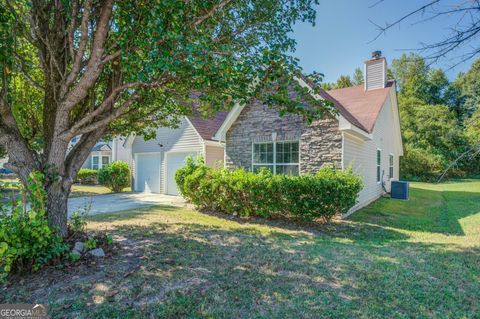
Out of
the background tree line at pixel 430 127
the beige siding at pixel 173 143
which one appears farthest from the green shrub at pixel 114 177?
the background tree line at pixel 430 127

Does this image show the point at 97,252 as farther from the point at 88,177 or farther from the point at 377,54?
the point at 88,177

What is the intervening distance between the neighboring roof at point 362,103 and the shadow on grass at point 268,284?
6.41m

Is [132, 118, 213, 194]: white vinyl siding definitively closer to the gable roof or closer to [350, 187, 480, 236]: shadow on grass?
the gable roof

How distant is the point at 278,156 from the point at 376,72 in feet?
26.1

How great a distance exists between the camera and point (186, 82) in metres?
4.60

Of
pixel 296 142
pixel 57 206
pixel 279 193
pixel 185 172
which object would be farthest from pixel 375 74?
pixel 57 206

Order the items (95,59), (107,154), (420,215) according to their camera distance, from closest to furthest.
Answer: (95,59) < (420,215) < (107,154)

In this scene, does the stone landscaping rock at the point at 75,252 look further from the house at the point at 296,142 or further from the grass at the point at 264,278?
the house at the point at 296,142

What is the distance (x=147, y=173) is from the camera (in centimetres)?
1560

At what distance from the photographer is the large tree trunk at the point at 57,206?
4344mm

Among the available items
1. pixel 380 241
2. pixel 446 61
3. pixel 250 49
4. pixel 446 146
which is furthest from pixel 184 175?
pixel 446 146

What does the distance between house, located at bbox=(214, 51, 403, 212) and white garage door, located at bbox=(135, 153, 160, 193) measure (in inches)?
211

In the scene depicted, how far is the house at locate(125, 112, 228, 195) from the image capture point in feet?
44.8

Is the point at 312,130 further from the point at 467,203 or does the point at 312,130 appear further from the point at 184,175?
the point at 467,203
